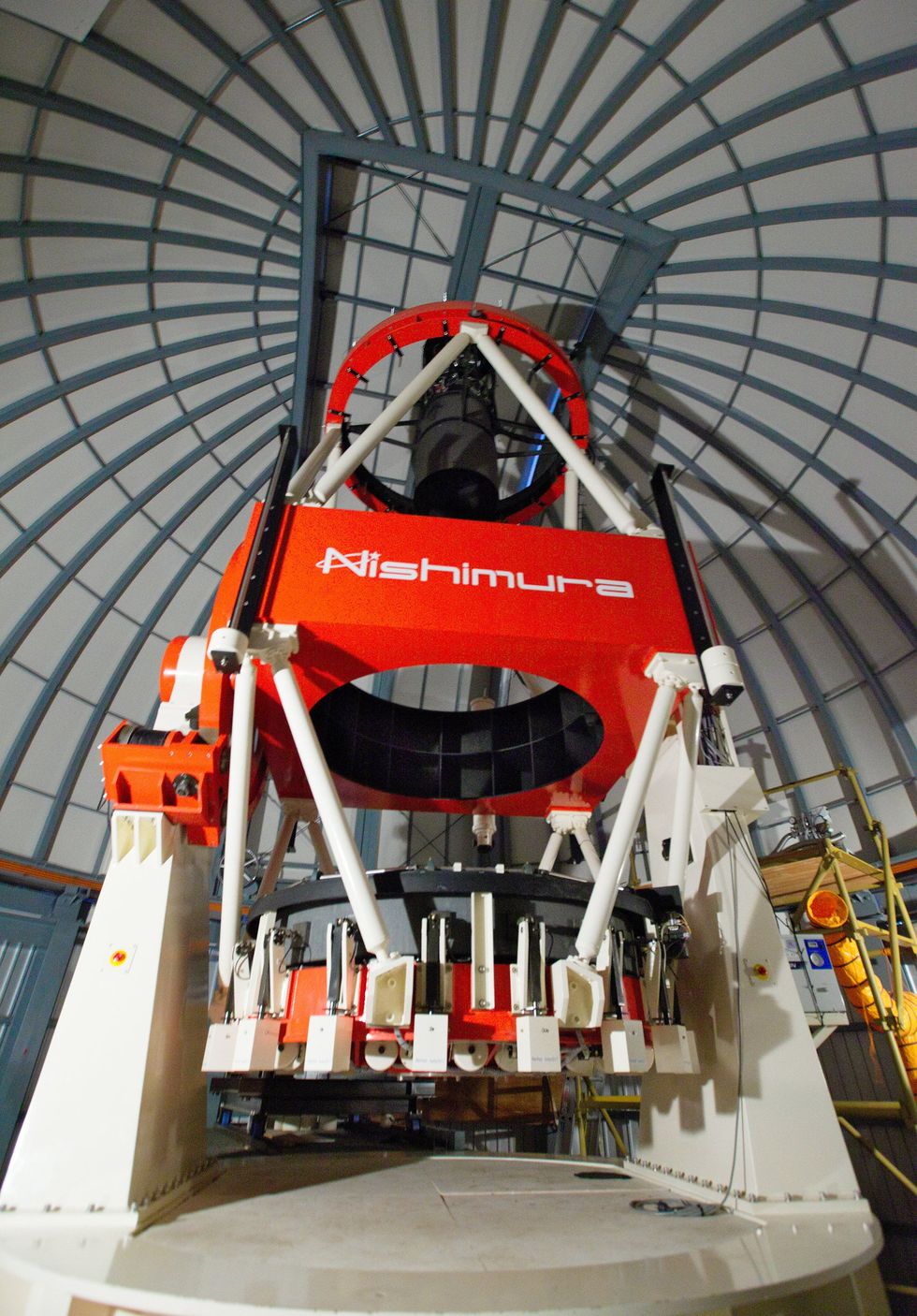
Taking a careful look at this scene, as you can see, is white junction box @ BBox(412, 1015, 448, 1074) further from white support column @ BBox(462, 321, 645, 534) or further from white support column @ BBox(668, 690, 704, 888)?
white support column @ BBox(462, 321, 645, 534)

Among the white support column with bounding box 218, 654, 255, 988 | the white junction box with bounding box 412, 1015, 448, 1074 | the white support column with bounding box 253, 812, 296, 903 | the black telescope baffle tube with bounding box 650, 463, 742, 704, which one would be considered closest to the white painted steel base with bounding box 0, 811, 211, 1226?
the white support column with bounding box 218, 654, 255, 988

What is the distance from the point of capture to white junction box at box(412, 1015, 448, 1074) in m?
4.68

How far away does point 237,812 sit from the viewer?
576 centimetres

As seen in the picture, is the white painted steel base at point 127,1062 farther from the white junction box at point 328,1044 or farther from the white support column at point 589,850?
the white support column at point 589,850

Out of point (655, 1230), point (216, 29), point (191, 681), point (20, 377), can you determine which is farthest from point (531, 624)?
point (20, 377)

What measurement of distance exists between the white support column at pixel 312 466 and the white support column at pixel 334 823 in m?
2.46

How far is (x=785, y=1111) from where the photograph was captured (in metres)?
5.39

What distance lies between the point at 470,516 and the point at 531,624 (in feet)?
12.4

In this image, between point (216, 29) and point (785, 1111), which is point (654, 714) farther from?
point (216, 29)

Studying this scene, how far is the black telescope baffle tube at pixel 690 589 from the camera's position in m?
6.13

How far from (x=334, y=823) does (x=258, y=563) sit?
8.55 feet

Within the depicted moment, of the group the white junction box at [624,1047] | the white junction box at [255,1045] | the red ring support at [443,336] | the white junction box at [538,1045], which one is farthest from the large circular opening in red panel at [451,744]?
the white junction box at [538,1045]

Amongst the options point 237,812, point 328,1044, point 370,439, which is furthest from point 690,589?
point 328,1044

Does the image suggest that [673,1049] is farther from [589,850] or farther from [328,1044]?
[589,850]
